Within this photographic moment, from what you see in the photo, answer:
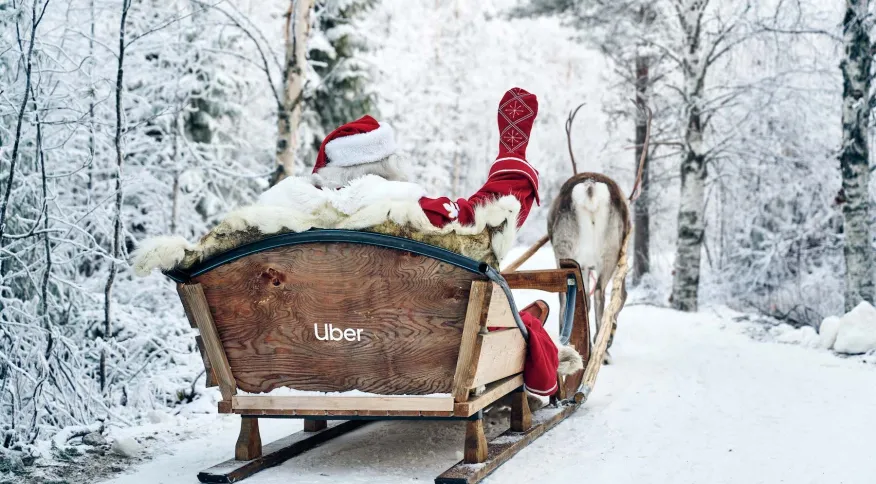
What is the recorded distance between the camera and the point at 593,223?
636 cm

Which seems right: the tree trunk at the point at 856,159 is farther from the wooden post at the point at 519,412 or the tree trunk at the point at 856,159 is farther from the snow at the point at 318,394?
the snow at the point at 318,394

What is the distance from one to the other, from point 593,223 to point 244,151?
11.5 metres

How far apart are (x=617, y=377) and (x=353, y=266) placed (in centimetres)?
350

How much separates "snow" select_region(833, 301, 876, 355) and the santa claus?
3974mm

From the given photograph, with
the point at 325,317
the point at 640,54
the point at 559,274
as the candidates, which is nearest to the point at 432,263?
the point at 325,317

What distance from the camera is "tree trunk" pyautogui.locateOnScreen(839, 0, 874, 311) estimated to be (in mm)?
7445

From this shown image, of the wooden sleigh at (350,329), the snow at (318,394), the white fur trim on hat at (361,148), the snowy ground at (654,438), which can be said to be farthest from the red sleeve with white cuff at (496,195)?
the snowy ground at (654,438)

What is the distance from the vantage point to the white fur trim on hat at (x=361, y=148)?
3340mm

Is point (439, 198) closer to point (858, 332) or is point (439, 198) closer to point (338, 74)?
point (858, 332)

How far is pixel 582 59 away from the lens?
40.0 m

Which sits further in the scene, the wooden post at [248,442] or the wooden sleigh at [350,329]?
the wooden post at [248,442]

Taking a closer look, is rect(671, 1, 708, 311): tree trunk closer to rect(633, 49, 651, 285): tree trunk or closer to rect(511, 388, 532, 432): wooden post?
rect(633, 49, 651, 285): tree trunk

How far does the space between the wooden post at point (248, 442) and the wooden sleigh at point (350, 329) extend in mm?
51

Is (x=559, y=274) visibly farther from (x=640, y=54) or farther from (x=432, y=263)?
(x=640, y=54)
